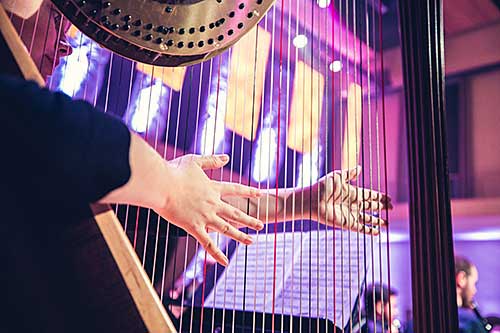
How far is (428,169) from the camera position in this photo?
1126mm

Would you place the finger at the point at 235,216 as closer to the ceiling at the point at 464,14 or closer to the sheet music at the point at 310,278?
the sheet music at the point at 310,278

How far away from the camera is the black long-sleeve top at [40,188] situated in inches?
22.3

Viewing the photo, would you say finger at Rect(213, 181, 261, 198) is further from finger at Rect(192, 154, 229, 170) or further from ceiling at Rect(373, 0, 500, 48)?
ceiling at Rect(373, 0, 500, 48)

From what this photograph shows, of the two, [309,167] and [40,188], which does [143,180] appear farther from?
[309,167]

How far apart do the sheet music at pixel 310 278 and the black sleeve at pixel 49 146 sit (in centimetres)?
72

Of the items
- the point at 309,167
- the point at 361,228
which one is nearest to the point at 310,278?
the point at 361,228

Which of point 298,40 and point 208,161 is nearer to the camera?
point 208,161

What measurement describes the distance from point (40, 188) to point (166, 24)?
478mm

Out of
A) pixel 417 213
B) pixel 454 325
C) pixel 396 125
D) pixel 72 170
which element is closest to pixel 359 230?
pixel 417 213

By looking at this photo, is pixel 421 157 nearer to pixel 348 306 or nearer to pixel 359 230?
pixel 359 230

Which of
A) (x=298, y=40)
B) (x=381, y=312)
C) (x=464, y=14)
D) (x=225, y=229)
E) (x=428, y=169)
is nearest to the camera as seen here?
(x=225, y=229)

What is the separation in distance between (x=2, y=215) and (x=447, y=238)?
0.84m

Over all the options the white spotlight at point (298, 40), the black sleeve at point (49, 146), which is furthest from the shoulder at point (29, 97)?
the white spotlight at point (298, 40)

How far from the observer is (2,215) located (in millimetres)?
581
